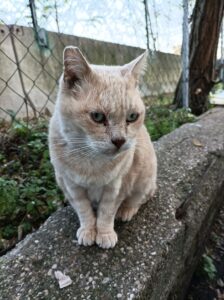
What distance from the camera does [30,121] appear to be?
2641 mm

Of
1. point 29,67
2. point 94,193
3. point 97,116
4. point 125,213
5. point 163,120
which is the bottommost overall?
point 163,120

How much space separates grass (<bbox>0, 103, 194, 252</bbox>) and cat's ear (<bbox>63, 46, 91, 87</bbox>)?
807mm

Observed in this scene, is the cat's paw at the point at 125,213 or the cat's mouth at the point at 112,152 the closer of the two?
the cat's mouth at the point at 112,152

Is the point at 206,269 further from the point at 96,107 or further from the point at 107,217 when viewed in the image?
the point at 96,107

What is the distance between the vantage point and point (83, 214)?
52.4 inches

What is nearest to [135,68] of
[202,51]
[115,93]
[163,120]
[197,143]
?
[115,93]

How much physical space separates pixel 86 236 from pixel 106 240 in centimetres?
8

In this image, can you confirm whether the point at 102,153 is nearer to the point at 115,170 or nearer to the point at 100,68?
the point at 115,170

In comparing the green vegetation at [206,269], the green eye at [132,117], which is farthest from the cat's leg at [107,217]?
the green vegetation at [206,269]

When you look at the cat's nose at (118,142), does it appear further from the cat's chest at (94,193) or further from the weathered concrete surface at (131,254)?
the weathered concrete surface at (131,254)

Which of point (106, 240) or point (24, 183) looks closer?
point (106, 240)

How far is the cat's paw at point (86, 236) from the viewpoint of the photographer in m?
1.28

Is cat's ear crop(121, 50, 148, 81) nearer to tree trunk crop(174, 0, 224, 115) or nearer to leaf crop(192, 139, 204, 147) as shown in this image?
leaf crop(192, 139, 204, 147)

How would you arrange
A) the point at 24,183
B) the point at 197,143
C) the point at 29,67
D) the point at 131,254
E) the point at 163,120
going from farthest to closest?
the point at 163,120 < the point at 29,67 < the point at 197,143 < the point at 24,183 < the point at 131,254
